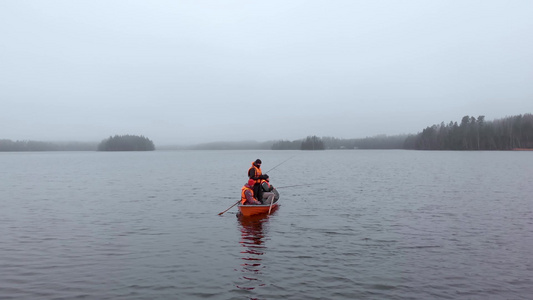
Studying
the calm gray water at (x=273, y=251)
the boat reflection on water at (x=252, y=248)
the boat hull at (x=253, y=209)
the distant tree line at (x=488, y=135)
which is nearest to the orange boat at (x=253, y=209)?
the boat hull at (x=253, y=209)

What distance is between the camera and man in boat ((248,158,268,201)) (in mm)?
19609

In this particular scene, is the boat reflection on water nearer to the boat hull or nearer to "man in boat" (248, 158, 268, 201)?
the boat hull

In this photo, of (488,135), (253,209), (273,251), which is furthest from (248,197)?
(488,135)

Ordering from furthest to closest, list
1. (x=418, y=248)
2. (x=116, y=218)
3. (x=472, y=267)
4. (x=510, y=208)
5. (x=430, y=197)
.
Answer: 1. (x=430, y=197)
2. (x=510, y=208)
3. (x=116, y=218)
4. (x=418, y=248)
5. (x=472, y=267)

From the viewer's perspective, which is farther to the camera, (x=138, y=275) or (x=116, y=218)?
(x=116, y=218)

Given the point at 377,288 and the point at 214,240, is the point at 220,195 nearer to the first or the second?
the point at 214,240

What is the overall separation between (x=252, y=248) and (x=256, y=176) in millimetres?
6457

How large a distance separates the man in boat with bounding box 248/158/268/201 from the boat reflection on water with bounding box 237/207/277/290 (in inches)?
48.8

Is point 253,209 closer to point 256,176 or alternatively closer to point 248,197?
point 248,197

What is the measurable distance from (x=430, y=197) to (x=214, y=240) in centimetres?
1800

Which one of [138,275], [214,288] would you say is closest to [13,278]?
[138,275]

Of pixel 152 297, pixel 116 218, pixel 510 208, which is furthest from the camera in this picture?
pixel 510 208

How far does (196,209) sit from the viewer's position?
74.5 ft

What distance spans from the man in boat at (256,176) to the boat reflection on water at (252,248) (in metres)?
1.24
